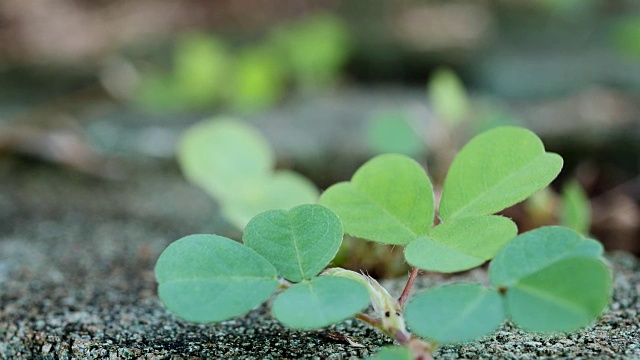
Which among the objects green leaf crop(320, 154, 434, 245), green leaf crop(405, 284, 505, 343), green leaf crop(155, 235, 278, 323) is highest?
green leaf crop(320, 154, 434, 245)

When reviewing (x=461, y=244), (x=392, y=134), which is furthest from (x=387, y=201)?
(x=392, y=134)

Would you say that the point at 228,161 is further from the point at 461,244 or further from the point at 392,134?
the point at 461,244

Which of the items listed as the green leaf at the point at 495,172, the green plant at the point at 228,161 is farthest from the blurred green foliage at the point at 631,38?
the green leaf at the point at 495,172

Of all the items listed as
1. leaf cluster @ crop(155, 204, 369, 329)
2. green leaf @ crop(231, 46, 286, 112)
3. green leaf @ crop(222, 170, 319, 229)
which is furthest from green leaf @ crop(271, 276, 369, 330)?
green leaf @ crop(231, 46, 286, 112)

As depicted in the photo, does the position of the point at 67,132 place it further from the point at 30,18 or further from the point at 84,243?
the point at 30,18

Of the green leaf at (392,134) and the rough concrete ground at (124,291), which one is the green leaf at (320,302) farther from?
the green leaf at (392,134)

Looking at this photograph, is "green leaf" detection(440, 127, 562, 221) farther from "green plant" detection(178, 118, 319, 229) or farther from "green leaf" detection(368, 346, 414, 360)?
"green plant" detection(178, 118, 319, 229)
